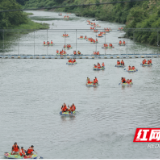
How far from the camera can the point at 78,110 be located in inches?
1909

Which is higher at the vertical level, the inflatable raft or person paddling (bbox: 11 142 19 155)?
person paddling (bbox: 11 142 19 155)

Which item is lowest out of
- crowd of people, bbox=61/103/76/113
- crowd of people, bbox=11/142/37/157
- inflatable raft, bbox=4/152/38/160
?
inflatable raft, bbox=4/152/38/160

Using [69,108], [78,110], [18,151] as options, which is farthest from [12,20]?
[18,151]

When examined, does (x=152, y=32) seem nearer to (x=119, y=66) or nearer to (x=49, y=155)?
(x=119, y=66)

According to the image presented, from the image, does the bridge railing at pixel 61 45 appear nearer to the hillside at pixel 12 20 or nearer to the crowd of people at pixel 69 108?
the hillside at pixel 12 20

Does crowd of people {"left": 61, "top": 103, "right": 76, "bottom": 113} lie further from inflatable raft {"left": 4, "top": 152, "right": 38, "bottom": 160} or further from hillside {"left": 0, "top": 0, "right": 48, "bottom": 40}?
hillside {"left": 0, "top": 0, "right": 48, "bottom": 40}

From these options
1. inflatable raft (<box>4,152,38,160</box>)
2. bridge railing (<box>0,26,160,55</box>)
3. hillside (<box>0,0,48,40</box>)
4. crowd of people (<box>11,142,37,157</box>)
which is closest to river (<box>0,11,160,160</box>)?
inflatable raft (<box>4,152,38,160</box>)

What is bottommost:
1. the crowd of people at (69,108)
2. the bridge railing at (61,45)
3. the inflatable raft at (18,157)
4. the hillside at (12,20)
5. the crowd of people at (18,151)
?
the inflatable raft at (18,157)

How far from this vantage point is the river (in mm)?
37875

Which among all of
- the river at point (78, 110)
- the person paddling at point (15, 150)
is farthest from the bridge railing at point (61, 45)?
the person paddling at point (15, 150)

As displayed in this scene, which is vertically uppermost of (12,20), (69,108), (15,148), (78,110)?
(12,20)

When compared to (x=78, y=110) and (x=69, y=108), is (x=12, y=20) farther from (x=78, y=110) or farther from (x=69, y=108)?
(x=69, y=108)

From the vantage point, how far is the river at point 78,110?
124ft

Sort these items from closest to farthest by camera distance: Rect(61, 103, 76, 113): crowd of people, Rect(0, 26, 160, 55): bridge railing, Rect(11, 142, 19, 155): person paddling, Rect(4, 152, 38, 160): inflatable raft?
Rect(4, 152, 38, 160): inflatable raft, Rect(11, 142, 19, 155): person paddling, Rect(61, 103, 76, 113): crowd of people, Rect(0, 26, 160, 55): bridge railing
